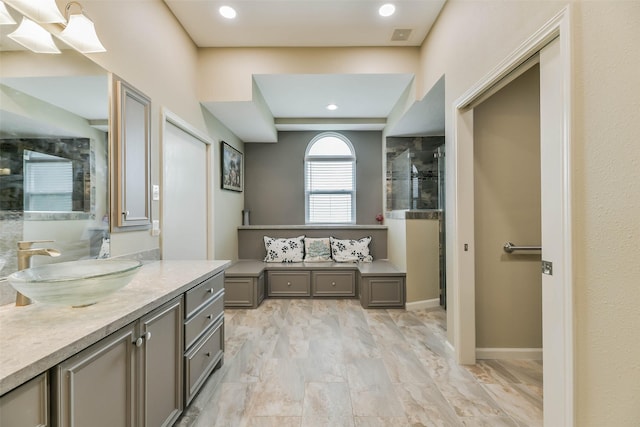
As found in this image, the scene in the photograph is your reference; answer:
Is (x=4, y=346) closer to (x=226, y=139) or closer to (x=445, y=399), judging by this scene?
(x=445, y=399)

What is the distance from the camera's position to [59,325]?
99cm

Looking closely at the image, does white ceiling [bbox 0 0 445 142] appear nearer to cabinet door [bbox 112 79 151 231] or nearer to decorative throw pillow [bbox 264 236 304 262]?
cabinet door [bbox 112 79 151 231]

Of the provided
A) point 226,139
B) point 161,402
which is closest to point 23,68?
point 161,402

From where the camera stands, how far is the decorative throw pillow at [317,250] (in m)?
4.36

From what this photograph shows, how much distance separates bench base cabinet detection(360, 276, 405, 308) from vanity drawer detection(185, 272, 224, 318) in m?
2.01

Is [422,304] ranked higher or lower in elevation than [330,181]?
lower

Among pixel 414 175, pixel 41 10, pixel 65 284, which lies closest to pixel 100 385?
pixel 65 284

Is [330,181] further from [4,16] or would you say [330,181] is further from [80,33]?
[4,16]

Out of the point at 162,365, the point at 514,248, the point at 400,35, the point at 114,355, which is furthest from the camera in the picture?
the point at 400,35

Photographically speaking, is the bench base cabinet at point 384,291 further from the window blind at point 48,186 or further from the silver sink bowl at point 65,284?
the window blind at point 48,186

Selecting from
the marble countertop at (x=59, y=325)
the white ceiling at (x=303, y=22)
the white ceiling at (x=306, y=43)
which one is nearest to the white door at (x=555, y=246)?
the white ceiling at (x=306, y=43)

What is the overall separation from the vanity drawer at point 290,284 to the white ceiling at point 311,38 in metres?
2.13

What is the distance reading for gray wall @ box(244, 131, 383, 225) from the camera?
4.84m

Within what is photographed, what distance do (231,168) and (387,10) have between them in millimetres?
2727
